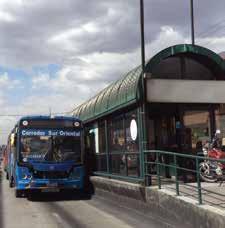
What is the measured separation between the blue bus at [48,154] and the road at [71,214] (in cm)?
65

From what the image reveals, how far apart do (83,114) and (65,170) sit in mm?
5482

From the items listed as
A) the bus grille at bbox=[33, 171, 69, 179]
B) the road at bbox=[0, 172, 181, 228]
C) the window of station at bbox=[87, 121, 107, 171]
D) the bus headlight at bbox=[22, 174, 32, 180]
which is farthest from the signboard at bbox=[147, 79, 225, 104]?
the bus headlight at bbox=[22, 174, 32, 180]

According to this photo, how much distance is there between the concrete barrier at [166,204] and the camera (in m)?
9.13

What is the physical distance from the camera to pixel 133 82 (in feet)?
47.5

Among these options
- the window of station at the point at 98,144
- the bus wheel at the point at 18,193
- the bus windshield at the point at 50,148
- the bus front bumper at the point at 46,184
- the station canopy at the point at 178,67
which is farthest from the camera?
the window of station at the point at 98,144

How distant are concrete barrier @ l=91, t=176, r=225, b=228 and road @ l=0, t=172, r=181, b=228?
8.5 inches

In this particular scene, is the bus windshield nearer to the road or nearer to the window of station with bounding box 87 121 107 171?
the window of station with bounding box 87 121 107 171

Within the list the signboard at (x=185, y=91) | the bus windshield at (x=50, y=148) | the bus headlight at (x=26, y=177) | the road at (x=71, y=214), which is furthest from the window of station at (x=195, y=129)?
the bus headlight at (x=26, y=177)

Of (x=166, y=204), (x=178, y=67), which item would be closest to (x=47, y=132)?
(x=178, y=67)

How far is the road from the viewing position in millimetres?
11641

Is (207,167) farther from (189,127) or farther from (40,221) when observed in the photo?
(40,221)

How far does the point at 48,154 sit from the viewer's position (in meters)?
18.2

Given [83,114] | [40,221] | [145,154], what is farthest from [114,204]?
[83,114]

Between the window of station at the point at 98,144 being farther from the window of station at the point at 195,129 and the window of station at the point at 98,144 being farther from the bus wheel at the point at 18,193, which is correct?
the window of station at the point at 195,129
